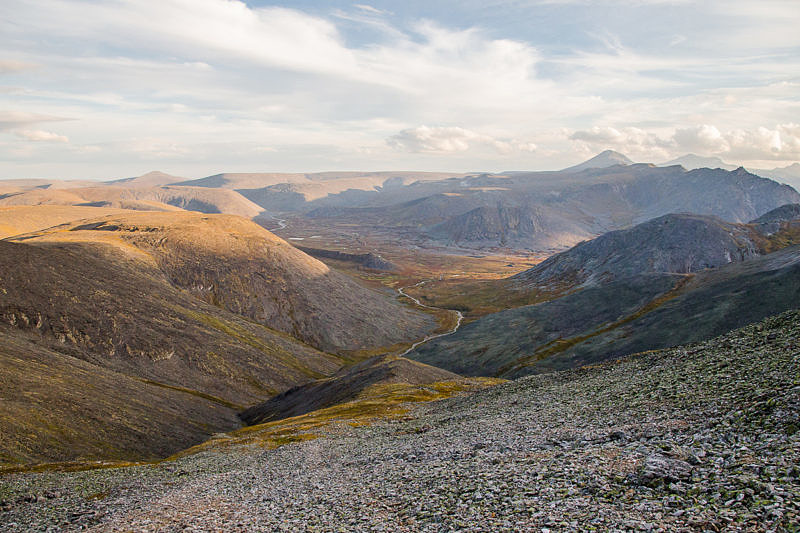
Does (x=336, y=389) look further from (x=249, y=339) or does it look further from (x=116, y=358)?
(x=116, y=358)

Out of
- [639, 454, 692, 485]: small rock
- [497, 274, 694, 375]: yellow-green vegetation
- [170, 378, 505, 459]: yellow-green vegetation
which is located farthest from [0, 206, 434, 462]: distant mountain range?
[639, 454, 692, 485]: small rock

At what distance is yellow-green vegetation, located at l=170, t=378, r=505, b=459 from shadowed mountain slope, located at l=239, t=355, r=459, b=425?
5.36 m

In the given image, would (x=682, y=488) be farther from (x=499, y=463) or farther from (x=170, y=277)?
(x=170, y=277)

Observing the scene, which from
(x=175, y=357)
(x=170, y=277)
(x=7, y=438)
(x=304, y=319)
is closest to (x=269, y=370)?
(x=175, y=357)

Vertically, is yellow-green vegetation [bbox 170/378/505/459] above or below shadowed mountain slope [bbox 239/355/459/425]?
above

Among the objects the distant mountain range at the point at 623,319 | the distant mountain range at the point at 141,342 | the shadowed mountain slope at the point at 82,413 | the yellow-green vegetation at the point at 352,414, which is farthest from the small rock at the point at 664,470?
the distant mountain range at the point at 623,319

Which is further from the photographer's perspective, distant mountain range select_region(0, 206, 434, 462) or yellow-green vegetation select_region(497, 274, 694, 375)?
yellow-green vegetation select_region(497, 274, 694, 375)

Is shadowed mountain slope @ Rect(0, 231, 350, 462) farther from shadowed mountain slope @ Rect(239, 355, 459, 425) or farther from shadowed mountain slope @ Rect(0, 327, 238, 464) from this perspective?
shadowed mountain slope @ Rect(239, 355, 459, 425)

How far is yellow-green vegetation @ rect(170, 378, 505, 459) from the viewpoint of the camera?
205ft

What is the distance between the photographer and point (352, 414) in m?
71.0

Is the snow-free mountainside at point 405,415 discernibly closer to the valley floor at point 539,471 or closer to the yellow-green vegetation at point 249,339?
the valley floor at point 539,471

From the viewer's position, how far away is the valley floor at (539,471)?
62.2 feet

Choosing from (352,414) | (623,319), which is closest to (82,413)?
(352,414)

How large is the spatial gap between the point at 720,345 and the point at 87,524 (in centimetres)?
5758
